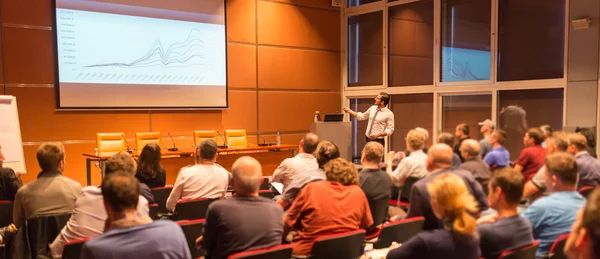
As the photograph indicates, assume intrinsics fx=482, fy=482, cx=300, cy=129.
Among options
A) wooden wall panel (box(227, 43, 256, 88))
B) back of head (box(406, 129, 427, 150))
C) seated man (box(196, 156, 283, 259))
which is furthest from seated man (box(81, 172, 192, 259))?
wooden wall panel (box(227, 43, 256, 88))

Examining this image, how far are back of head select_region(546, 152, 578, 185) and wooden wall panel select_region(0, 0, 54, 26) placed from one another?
725 cm

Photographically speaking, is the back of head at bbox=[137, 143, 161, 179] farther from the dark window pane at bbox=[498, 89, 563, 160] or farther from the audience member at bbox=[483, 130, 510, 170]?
the dark window pane at bbox=[498, 89, 563, 160]

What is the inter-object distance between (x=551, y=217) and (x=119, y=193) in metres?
2.36

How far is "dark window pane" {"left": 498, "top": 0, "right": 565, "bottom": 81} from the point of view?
784 centimetres

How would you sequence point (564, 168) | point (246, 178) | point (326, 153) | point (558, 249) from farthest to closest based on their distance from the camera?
point (326, 153), point (564, 168), point (246, 178), point (558, 249)

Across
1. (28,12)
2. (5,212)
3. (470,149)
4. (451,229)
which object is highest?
(28,12)

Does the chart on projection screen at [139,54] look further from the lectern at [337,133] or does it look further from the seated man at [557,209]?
the seated man at [557,209]

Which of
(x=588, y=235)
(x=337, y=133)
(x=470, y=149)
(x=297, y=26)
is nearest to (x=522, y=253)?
(x=588, y=235)

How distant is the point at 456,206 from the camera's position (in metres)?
2.13

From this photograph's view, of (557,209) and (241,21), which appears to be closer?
(557,209)

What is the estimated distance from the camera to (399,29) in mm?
10141

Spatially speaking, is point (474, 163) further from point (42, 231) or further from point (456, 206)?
point (42, 231)

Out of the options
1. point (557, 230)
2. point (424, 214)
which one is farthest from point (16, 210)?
point (557, 230)

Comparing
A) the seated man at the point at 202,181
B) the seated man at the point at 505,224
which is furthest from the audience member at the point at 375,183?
the seated man at the point at 505,224
